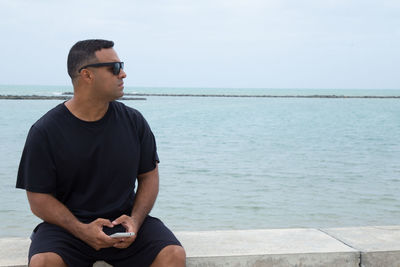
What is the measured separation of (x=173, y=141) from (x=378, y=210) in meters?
11.5

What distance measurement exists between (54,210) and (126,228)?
0.33 meters

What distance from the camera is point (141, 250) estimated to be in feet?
8.10

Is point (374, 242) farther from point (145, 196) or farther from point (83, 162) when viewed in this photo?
point (83, 162)

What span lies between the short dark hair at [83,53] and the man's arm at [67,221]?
59cm

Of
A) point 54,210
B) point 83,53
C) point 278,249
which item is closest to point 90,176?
point 54,210

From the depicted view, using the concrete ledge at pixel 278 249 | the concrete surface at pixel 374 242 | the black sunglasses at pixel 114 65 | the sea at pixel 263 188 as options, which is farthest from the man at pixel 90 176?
the sea at pixel 263 188

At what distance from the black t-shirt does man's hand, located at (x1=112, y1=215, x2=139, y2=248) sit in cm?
8

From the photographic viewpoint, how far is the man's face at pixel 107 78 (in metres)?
2.48

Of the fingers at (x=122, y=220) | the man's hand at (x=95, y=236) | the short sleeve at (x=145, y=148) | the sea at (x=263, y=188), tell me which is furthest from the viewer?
the sea at (x=263, y=188)

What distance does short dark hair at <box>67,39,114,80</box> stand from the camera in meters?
2.48

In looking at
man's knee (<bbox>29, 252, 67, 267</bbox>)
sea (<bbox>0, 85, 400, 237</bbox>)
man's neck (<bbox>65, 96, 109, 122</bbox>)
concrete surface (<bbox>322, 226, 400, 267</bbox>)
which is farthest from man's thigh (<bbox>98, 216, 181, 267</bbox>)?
sea (<bbox>0, 85, 400, 237</bbox>)

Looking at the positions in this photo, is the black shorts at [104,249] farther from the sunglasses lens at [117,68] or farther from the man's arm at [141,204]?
the sunglasses lens at [117,68]

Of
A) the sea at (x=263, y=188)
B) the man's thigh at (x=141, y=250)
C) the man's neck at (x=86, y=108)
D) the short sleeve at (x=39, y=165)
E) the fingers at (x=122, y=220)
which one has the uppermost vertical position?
the man's neck at (x=86, y=108)

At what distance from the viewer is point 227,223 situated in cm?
709
